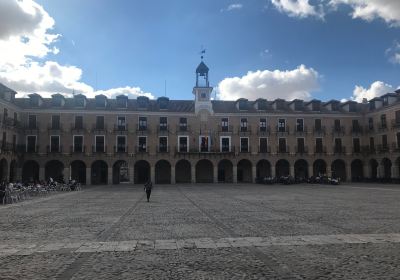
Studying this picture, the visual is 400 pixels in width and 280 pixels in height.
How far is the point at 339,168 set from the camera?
185 feet

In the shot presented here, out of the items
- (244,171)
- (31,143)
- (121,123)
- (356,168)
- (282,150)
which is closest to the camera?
(31,143)

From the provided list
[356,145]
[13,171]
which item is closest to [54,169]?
[13,171]

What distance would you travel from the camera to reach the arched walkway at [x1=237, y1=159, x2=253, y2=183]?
2172 inches

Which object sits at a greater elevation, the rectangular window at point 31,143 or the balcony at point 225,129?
the balcony at point 225,129

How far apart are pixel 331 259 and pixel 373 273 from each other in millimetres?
1173

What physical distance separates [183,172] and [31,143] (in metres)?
19.6

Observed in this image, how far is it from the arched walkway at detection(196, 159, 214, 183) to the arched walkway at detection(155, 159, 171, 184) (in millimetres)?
3977

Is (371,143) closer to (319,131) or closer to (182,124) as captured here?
(319,131)

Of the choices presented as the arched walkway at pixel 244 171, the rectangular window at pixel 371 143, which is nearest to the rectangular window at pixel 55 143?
the arched walkway at pixel 244 171

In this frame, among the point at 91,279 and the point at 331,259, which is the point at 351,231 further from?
the point at 91,279

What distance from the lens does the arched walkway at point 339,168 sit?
56.1 meters

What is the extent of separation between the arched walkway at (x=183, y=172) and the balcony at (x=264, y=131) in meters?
10.5

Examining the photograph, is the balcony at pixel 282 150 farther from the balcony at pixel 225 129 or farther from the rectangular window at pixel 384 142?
the rectangular window at pixel 384 142

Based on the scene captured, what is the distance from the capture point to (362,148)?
5519 cm
